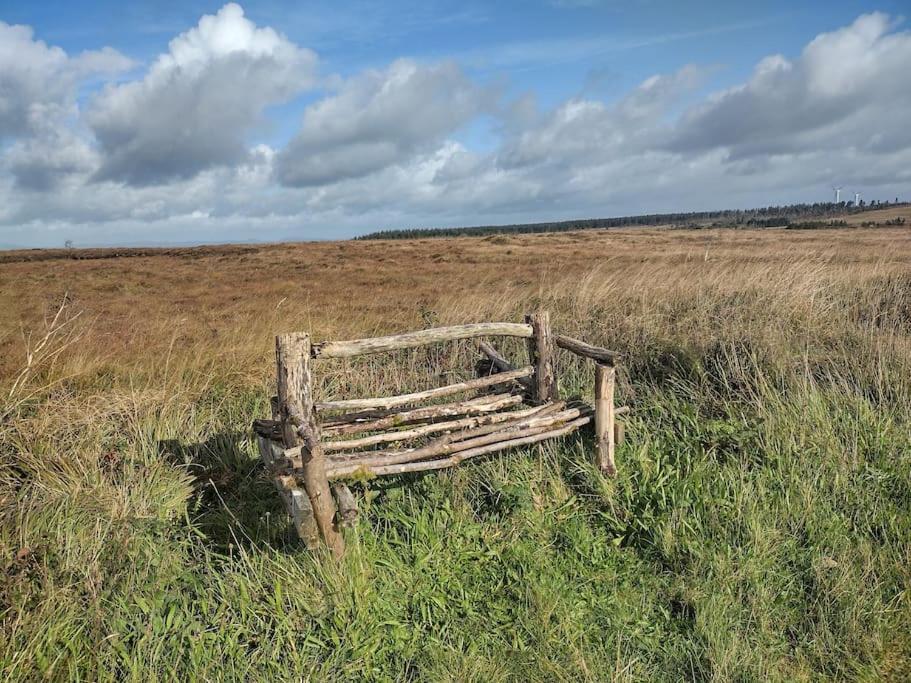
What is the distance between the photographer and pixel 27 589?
2.81 meters

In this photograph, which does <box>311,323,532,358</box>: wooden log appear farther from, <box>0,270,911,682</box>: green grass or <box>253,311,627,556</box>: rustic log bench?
<box>0,270,911,682</box>: green grass

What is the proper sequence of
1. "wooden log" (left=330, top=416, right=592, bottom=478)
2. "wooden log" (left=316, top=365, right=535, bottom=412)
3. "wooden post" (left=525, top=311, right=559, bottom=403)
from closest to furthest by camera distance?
"wooden log" (left=330, top=416, right=592, bottom=478), "wooden log" (left=316, top=365, right=535, bottom=412), "wooden post" (left=525, top=311, right=559, bottom=403)

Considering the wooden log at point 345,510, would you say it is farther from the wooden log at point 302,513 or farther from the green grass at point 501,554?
the green grass at point 501,554

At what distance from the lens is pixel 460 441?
12.0 ft

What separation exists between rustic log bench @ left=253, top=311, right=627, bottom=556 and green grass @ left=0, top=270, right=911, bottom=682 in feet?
0.90

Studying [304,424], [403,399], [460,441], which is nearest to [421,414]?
[403,399]

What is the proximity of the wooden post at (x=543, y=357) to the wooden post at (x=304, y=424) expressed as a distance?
5.87 ft

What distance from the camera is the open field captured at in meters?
2.64

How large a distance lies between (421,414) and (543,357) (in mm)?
1019

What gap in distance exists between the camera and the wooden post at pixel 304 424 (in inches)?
111

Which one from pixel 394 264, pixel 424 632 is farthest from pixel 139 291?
pixel 424 632

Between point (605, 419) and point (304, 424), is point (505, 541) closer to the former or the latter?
point (605, 419)

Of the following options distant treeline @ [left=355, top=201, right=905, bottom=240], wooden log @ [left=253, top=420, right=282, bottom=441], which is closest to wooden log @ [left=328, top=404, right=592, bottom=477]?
wooden log @ [left=253, top=420, right=282, bottom=441]

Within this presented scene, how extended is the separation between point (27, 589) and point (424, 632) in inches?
77.2
